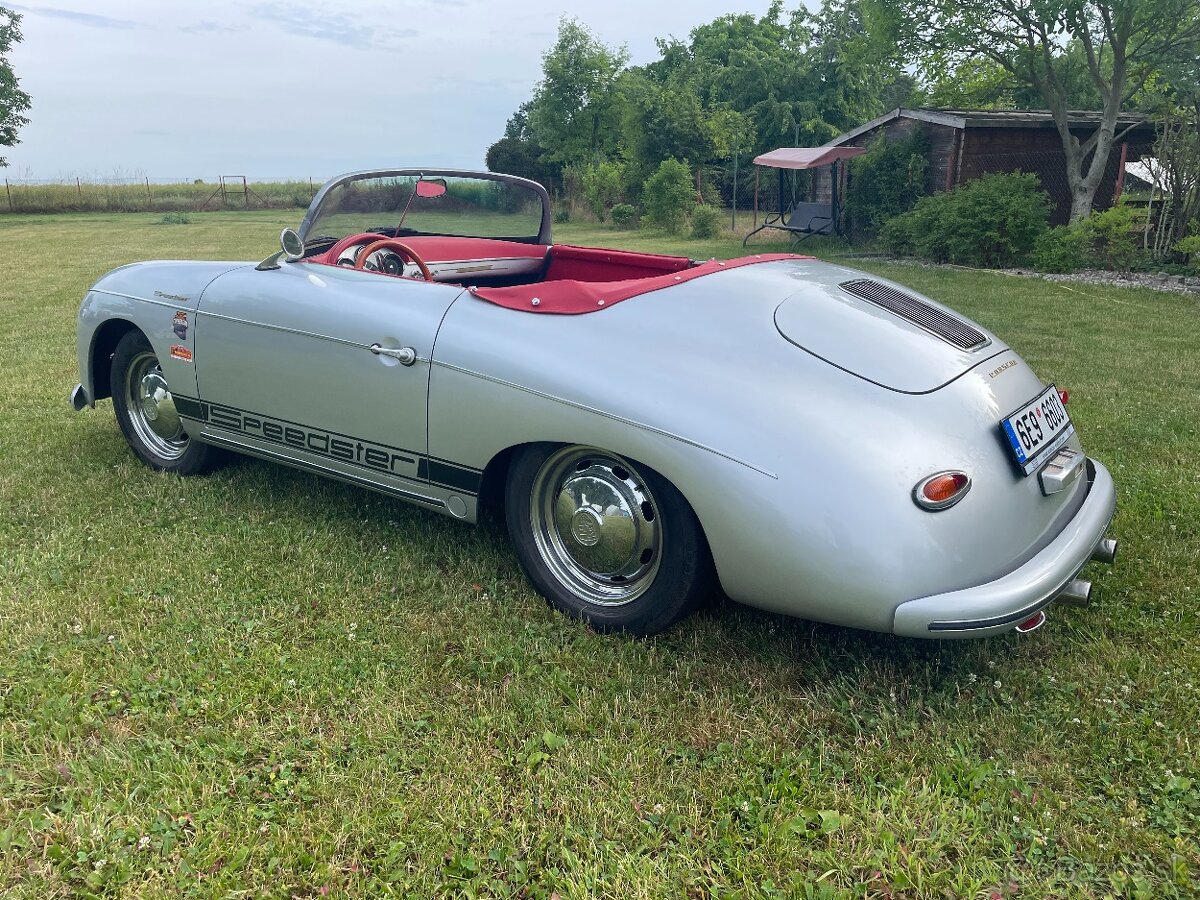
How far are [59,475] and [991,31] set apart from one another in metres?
18.9

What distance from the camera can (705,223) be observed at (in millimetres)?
22812

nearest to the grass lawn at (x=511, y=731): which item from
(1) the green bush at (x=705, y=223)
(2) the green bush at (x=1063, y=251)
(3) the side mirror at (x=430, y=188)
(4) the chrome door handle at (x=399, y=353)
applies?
(4) the chrome door handle at (x=399, y=353)

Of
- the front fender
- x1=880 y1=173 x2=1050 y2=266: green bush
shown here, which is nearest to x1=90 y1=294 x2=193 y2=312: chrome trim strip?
the front fender

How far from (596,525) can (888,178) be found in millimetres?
18476

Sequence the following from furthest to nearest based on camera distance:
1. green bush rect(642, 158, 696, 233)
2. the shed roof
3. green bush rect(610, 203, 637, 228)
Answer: green bush rect(610, 203, 637, 228) < green bush rect(642, 158, 696, 233) < the shed roof

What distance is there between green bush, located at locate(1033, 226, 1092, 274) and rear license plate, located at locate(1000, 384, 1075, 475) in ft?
39.4

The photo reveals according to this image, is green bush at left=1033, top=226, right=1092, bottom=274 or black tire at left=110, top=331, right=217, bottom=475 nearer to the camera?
black tire at left=110, top=331, right=217, bottom=475

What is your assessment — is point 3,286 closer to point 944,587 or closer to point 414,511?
point 414,511

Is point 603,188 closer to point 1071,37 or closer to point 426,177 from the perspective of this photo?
point 1071,37

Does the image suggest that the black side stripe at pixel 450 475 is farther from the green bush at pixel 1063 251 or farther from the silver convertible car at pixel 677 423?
the green bush at pixel 1063 251

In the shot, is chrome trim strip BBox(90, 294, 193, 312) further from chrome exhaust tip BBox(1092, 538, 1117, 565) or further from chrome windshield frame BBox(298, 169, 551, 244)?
chrome exhaust tip BBox(1092, 538, 1117, 565)

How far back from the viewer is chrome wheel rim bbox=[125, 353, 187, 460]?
4.23 m

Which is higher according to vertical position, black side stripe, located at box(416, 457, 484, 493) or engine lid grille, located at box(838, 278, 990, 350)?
engine lid grille, located at box(838, 278, 990, 350)

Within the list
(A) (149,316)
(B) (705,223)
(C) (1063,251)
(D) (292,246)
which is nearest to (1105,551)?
(D) (292,246)
